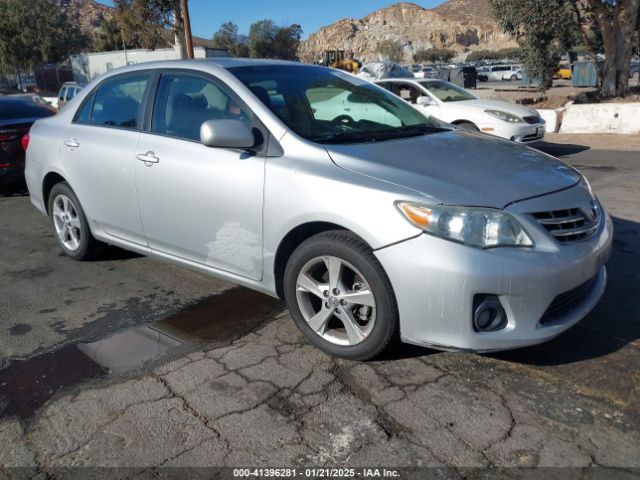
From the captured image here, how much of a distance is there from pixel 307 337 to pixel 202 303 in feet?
3.67

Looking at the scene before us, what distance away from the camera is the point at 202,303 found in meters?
4.17

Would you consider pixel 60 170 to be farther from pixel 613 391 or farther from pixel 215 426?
pixel 613 391

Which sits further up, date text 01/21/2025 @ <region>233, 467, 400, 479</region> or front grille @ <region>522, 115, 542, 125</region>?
front grille @ <region>522, 115, 542, 125</region>

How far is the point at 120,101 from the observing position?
452 cm

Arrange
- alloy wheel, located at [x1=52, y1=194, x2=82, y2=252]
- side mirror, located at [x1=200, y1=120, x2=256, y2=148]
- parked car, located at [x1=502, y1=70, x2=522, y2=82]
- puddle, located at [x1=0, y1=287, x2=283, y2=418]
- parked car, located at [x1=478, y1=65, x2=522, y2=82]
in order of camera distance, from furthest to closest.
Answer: parked car, located at [x1=478, y1=65, x2=522, y2=82] < parked car, located at [x1=502, y1=70, x2=522, y2=82] < alloy wheel, located at [x1=52, y1=194, x2=82, y2=252] < side mirror, located at [x1=200, y1=120, x2=256, y2=148] < puddle, located at [x1=0, y1=287, x2=283, y2=418]

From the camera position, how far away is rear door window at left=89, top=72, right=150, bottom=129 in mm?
4316

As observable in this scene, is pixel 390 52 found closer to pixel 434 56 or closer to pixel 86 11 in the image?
pixel 434 56

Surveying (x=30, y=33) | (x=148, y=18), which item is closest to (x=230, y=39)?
(x=30, y=33)

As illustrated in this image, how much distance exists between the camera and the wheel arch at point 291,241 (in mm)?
3188

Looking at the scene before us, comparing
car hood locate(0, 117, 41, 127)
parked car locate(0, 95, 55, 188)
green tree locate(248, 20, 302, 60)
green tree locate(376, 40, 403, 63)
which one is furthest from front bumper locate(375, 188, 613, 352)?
green tree locate(376, 40, 403, 63)

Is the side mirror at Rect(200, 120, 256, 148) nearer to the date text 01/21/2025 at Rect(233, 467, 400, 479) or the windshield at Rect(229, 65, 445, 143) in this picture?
the windshield at Rect(229, 65, 445, 143)

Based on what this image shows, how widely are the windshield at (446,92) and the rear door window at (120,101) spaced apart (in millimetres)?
7628

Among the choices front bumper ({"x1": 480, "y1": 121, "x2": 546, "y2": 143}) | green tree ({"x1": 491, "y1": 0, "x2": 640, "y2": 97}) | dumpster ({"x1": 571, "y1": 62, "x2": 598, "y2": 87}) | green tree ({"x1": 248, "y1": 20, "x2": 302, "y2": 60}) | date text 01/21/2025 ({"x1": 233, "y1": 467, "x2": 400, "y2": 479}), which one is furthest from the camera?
green tree ({"x1": 248, "y1": 20, "x2": 302, "y2": 60})

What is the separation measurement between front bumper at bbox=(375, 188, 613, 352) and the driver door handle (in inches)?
121
